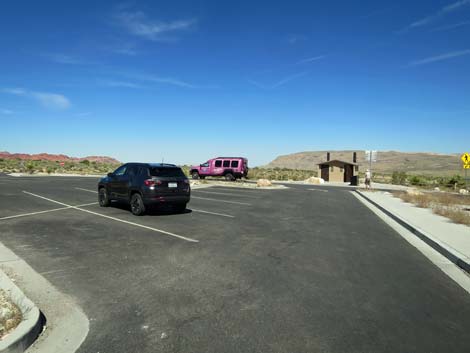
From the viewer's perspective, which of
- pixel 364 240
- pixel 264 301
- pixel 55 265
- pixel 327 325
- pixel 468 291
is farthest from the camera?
pixel 364 240

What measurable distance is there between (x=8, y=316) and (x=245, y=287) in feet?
9.82

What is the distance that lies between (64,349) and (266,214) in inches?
403

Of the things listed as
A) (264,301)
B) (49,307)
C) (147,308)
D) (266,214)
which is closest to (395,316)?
(264,301)

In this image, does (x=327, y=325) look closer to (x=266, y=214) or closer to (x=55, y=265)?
(x=55, y=265)

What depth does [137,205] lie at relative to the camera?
39.0 ft

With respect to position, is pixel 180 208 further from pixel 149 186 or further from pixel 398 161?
pixel 398 161

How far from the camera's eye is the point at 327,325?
397 cm

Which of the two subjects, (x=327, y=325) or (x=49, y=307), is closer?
(x=327, y=325)

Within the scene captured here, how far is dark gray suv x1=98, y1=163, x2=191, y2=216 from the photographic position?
457 inches

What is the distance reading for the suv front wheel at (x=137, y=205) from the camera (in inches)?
461

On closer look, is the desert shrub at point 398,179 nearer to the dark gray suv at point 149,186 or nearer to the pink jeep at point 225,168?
the pink jeep at point 225,168

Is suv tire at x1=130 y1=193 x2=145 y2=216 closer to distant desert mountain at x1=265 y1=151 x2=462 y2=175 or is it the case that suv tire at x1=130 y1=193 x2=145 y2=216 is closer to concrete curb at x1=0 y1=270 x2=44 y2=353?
concrete curb at x1=0 y1=270 x2=44 y2=353

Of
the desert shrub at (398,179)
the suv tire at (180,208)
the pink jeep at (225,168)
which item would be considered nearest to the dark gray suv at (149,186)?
the suv tire at (180,208)

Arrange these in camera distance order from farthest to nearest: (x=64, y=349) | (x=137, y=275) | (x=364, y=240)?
(x=364, y=240)
(x=137, y=275)
(x=64, y=349)
